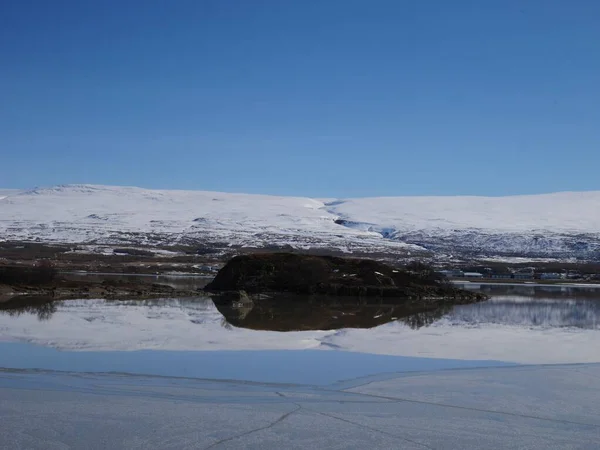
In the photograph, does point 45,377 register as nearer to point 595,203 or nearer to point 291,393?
point 291,393

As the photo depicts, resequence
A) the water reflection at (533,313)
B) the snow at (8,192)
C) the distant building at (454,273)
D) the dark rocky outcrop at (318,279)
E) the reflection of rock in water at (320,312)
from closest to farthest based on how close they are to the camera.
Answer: the reflection of rock in water at (320,312) → the water reflection at (533,313) → the dark rocky outcrop at (318,279) → the distant building at (454,273) → the snow at (8,192)

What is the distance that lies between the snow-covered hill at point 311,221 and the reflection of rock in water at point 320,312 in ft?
220

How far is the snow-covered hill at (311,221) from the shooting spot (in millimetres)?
105062

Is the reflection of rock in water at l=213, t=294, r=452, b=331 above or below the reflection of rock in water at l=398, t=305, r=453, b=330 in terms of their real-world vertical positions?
above

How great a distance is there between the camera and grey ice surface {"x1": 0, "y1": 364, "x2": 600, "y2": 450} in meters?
6.90

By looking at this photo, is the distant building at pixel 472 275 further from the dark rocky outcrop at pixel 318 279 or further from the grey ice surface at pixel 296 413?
the grey ice surface at pixel 296 413

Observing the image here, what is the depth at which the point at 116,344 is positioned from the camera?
43.8ft

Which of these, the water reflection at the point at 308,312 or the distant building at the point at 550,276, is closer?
the water reflection at the point at 308,312

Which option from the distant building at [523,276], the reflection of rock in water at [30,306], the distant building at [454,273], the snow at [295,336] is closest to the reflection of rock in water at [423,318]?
the snow at [295,336]

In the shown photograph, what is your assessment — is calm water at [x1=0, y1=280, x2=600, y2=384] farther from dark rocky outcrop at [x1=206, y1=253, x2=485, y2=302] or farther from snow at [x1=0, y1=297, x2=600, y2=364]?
dark rocky outcrop at [x1=206, y1=253, x2=485, y2=302]

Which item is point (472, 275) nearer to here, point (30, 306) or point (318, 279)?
point (318, 279)

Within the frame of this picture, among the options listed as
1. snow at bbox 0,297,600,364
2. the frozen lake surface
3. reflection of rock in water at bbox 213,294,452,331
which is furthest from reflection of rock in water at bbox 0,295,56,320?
reflection of rock in water at bbox 213,294,452,331

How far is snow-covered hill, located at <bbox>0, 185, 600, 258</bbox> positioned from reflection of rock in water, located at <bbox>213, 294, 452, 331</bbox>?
220ft

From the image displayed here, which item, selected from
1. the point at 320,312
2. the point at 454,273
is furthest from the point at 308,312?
the point at 454,273
